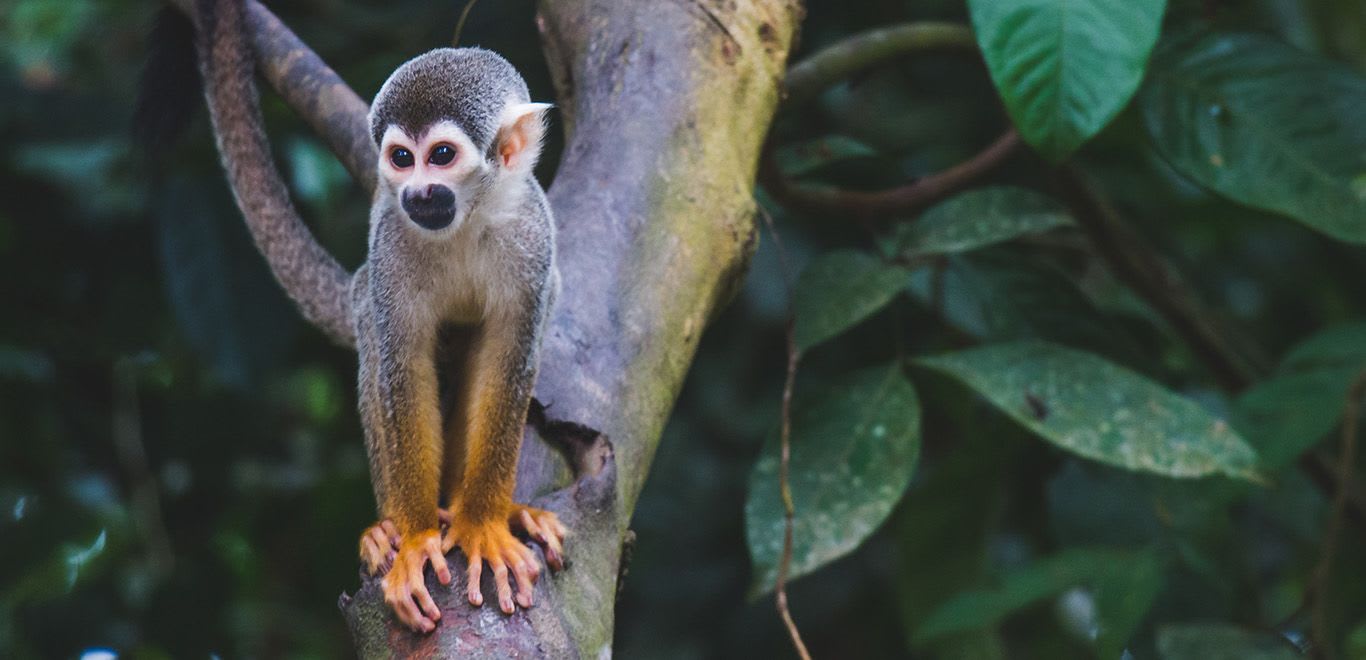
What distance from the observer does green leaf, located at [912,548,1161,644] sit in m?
2.49

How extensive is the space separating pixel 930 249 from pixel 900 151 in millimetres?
472

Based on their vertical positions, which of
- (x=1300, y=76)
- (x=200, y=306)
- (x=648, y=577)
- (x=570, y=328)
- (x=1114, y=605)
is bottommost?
(x=648, y=577)

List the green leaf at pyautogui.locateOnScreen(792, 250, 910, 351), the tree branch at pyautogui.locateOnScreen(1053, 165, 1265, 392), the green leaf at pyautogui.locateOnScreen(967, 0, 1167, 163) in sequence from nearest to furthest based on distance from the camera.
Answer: the green leaf at pyautogui.locateOnScreen(967, 0, 1167, 163)
the green leaf at pyautogui.locateOnScreen(792, 250, 910, 351)
the tree branch at pyautogui.locateOnScreen(1053, 165, 1265, 392)

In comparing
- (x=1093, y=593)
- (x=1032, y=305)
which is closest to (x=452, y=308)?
(x=1032, y=305)

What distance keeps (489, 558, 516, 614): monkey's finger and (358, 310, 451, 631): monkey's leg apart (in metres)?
0.28

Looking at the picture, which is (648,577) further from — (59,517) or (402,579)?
(402,579)

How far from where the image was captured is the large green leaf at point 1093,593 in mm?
2484

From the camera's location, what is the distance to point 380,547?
1788mm

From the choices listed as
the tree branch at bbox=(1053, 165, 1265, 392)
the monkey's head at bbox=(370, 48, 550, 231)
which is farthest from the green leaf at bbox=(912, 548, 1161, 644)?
the monkey's head at bbox=(370, 48, 550, 231)

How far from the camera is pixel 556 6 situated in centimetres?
227

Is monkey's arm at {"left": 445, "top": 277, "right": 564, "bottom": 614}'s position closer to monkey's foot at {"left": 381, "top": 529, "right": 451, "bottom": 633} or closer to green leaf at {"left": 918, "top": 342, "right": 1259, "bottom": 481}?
monkey's foot at {"left": 381, "top": 529, "right": 451, "bottom": 633}

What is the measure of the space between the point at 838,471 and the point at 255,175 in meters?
1.20

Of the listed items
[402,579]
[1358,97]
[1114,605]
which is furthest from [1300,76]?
[402,579]

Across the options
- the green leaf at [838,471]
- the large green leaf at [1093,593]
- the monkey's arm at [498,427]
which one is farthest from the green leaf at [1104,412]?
the monkey's arm at [498,427]
